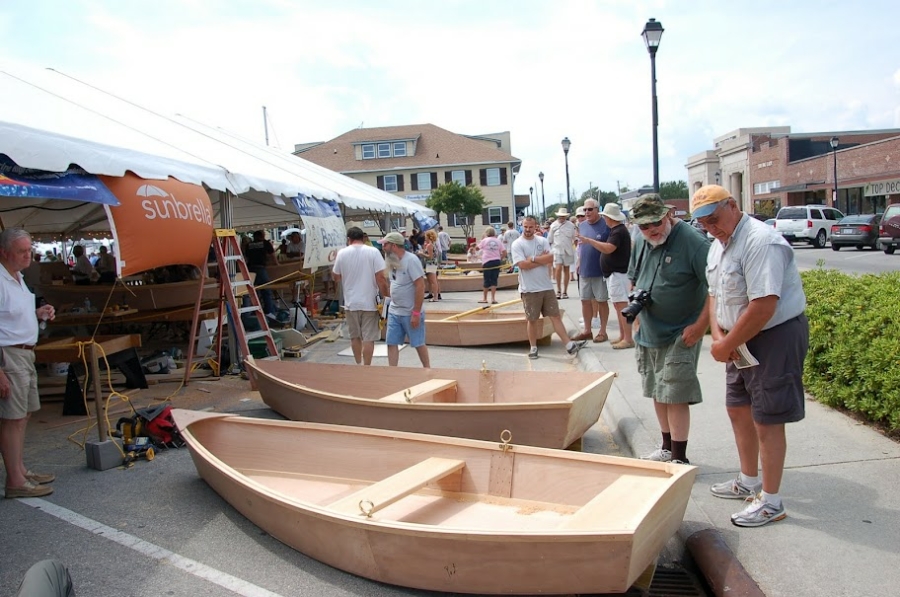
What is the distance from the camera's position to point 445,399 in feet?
21.0

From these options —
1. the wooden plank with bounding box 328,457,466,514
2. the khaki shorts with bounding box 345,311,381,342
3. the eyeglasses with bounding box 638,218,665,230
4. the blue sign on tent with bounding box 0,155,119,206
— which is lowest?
the wooden plank with bounding box 328,457,466,514

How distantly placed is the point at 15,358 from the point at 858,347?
6308 mm

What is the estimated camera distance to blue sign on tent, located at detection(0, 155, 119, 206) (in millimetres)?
6078

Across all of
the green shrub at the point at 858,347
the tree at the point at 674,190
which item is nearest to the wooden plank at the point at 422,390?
the green shrub at the point at 858,347

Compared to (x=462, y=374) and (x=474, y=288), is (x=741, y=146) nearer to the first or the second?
(x=474, y=288)

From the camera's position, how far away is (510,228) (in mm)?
23250

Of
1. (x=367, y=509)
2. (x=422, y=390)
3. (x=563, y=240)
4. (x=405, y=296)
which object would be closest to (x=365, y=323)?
(x=405, y=296)

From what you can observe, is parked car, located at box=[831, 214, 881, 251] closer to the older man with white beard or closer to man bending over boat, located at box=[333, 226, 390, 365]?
man bending over boat, located at box=[333, 226, 390, 365]

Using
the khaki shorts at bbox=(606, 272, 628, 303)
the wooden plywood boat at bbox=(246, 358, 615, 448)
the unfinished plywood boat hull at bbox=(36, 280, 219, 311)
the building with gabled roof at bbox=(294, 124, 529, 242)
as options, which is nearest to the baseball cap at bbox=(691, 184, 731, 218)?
the wooden plywood boat at bbox=(246, 358, 615, 448)

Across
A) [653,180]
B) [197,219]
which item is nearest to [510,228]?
[653,180]

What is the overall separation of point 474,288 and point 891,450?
1663 cm

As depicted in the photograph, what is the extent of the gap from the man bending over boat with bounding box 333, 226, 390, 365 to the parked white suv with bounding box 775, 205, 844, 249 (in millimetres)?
28545

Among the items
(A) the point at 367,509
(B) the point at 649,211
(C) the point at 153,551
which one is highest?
(B) the point at 649,211

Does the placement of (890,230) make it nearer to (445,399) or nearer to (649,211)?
(445,399)
